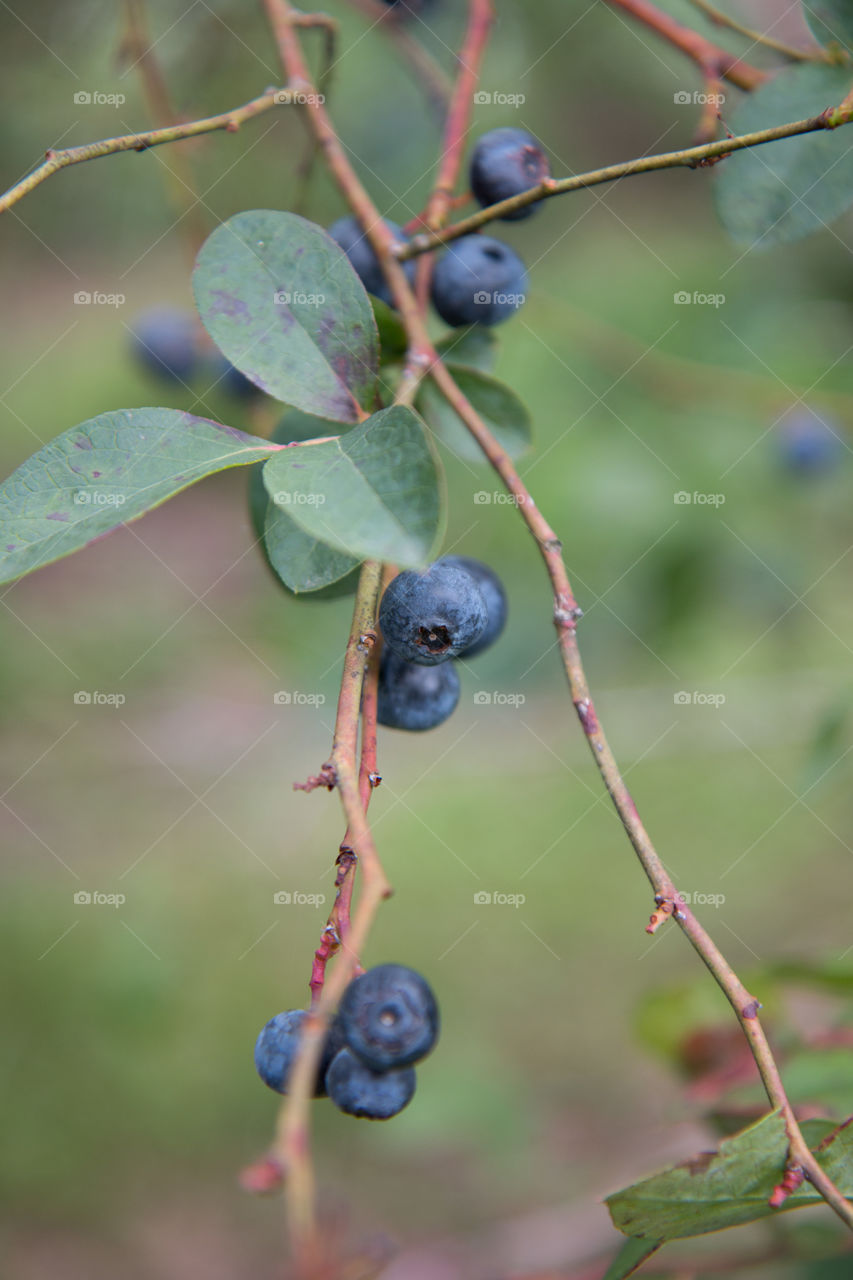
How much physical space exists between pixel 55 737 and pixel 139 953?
1446 mm

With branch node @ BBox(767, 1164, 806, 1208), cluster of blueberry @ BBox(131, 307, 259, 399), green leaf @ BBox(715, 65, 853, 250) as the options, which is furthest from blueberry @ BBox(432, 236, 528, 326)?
cluster of blueberry @ BBox(131, 307, 259, 399)

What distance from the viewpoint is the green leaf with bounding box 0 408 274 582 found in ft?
2.31

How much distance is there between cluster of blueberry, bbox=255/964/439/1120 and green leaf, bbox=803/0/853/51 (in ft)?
3.61

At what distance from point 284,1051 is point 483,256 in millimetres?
874

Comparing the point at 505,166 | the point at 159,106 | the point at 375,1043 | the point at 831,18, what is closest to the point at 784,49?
the point at 831,18

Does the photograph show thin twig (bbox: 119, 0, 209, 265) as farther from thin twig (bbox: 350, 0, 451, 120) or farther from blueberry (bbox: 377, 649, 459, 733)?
blueberry (bbox: 377, 649, 459, 733)

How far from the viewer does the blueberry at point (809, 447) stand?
8.50 ft

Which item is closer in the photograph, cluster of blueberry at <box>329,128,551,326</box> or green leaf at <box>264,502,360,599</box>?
green leaf at <box>264,502,360,599</box>

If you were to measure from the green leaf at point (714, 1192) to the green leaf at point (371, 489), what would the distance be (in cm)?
51

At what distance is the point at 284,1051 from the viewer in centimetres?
81

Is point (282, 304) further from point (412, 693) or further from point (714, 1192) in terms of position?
point (714, 1192)

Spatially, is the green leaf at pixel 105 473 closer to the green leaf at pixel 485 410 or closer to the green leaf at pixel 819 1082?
the green leaf at pixel 485 410

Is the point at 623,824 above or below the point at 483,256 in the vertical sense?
below

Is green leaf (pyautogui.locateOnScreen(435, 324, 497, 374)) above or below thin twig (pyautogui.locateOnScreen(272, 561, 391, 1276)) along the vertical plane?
above
